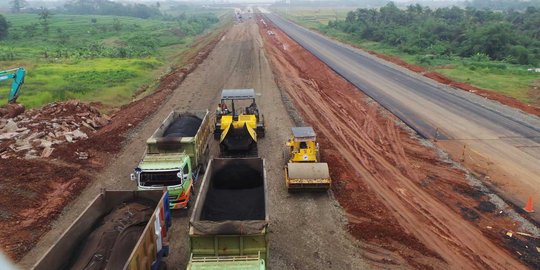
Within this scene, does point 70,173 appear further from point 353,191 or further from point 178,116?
point 353,191

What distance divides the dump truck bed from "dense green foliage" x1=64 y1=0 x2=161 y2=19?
133428mm

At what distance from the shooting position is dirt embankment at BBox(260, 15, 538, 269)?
1348 cm

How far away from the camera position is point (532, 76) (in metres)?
38.2

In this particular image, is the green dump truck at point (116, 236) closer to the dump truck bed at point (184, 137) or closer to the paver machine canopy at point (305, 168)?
the dump truck bed at point (184, 137)

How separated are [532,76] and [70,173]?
126ft

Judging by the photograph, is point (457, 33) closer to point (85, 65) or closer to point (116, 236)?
point (85, 65)

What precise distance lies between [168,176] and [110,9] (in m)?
159

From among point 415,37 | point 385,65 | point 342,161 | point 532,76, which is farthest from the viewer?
point 415,37

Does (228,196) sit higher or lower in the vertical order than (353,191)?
higher

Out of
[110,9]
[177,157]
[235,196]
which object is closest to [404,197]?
[235,196]

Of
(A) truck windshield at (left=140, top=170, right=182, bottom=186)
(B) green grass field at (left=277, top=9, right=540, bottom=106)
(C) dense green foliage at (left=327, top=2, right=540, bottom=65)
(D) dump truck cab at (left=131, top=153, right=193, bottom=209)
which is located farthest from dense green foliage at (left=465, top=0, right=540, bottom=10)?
(A) truck windshield at (left=140, top=170, right=182, bottom=186)

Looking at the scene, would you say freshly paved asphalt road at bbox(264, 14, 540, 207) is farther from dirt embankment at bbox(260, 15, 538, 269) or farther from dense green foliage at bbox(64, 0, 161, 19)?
dense green foliage at bbox(64, 0, 161, 19)

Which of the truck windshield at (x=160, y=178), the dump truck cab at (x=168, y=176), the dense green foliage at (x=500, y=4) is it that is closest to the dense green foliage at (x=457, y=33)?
the dump truck cab at (x=168, y=176)

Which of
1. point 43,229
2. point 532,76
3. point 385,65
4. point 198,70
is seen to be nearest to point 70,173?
point 43,229
